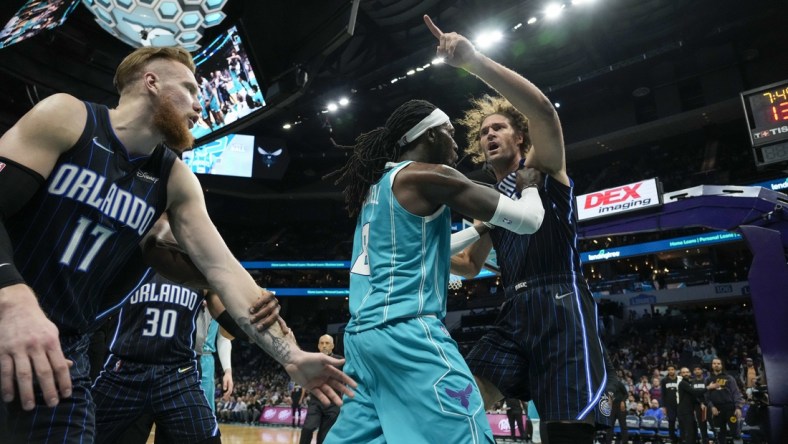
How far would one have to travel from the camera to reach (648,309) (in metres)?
22.9

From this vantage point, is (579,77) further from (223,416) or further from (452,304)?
(223,416)

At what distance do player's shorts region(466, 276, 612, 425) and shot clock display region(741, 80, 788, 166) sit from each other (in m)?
7.26

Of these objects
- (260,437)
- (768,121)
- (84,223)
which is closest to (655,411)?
(768,121)

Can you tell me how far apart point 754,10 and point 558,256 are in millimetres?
21040

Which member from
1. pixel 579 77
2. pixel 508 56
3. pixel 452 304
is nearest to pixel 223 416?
pixel 452 304

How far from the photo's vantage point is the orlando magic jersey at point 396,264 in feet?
7.25

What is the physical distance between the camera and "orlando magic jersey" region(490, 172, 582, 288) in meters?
2.99

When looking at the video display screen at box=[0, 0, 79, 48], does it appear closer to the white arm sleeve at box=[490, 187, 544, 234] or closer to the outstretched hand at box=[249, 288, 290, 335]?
the outstretched hand at box=[249, 288, 290, 335]

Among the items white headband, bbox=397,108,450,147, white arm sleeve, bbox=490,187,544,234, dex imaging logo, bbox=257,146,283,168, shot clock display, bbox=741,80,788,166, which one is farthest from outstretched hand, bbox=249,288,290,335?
dex imaging logo, bbox=257,146,283,168

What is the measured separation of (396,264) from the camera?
2.29m

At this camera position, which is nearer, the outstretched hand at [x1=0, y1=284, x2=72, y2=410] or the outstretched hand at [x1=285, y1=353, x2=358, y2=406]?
the outstretched hand at [x1=0, y1=284, x2=72, y2=410]

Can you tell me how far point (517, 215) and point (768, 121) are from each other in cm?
848

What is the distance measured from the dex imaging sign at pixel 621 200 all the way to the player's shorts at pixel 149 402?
597 centimetres

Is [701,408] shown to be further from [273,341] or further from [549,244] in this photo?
[273,341]
